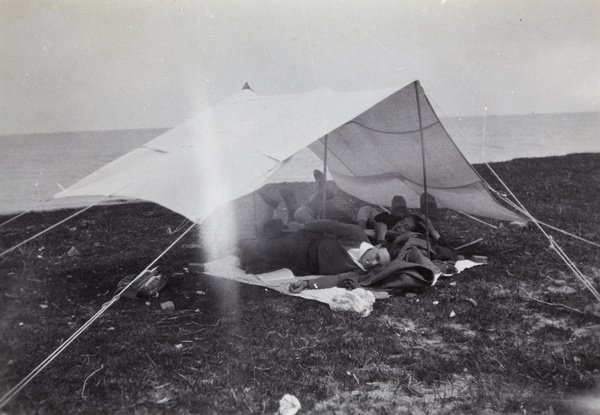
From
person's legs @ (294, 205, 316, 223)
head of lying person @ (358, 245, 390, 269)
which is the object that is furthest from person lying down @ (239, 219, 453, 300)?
person's legs @ (294, 205, 316, 223)

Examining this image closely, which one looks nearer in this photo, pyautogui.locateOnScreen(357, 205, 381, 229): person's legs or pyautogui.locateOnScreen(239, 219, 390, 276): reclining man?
pyautogui.locateOnScreen(239, 219, 390, 276): reclining man

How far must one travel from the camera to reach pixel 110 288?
177 inches

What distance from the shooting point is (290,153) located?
3.61 m

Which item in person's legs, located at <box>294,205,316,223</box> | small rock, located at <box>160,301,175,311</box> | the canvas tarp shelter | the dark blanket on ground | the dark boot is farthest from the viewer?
the dark boot

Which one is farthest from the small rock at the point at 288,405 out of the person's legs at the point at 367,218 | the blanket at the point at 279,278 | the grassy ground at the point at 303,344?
the person's legs at the point at 367,218

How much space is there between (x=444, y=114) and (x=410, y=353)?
8.04 ft

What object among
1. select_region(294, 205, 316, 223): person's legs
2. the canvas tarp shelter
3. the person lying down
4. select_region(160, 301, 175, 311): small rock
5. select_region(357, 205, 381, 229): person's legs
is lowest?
select_region(160, 301, 175, 311): small rock

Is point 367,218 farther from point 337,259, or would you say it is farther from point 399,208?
point 337,259

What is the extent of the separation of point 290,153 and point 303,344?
4.84ft

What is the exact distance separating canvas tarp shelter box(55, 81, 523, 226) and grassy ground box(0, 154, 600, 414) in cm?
101

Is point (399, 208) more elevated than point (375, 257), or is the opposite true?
point (399, 208)

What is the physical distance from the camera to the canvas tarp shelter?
137 inches

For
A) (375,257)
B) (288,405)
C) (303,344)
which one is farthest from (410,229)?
(288,405)

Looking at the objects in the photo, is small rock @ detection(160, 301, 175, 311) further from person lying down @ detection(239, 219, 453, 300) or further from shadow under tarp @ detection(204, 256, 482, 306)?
person lying down @ detection(239, 219, 453, 300)
